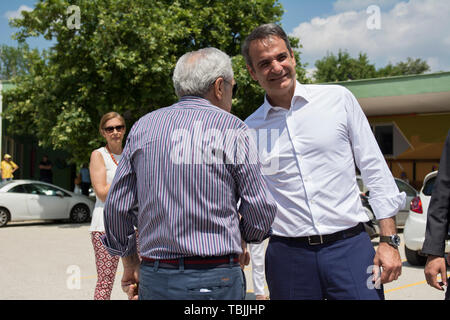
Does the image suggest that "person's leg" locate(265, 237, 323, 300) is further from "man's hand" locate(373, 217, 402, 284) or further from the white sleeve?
the white sleeve

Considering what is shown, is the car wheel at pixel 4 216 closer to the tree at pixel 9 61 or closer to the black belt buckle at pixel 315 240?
the black belt buckle at pixel 315 240

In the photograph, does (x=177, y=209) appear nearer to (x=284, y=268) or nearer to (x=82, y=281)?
(x=284, y=268)

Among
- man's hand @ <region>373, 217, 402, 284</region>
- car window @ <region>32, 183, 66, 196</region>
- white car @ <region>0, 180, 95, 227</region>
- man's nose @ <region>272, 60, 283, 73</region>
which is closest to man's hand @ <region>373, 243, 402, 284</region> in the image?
man's hand @ <region>373, 217, 402, 284</region>

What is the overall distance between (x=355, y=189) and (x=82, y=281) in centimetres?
562

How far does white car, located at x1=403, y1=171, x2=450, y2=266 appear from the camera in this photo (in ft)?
27.2

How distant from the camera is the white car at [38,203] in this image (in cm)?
1570

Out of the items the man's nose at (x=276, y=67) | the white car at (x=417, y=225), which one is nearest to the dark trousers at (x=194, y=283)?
the man's nose at (x=276, y=67)

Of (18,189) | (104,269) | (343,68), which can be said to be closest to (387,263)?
(104,269)

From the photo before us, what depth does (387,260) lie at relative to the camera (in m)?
2.53

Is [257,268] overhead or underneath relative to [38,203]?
overhead

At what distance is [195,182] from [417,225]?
7.01 meters

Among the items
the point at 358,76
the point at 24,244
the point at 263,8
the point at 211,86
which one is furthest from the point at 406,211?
the point at 358,76

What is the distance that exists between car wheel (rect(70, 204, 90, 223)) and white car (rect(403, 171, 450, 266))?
1178 centimetres

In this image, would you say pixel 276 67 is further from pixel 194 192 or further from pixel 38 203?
pixel 38 203
